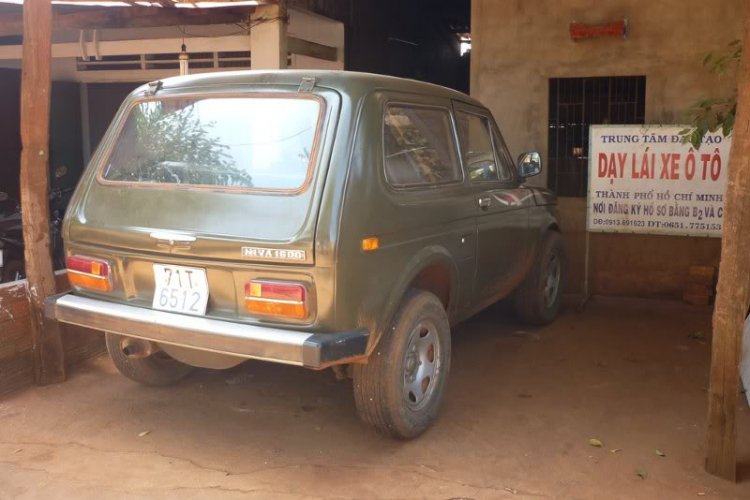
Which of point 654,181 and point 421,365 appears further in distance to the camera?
point 654,181

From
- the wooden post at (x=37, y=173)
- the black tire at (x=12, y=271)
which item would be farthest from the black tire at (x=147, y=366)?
the black tire at (x=12, y=271)

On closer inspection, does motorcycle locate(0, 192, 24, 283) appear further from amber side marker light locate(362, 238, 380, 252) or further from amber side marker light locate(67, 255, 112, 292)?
amber side marker light locate(362, 238, 380, 252)

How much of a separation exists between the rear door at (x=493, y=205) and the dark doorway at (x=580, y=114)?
7.32 feet

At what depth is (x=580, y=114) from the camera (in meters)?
Result: 8.00

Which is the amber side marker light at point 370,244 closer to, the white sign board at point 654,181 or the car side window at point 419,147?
the car side window at point 419,147

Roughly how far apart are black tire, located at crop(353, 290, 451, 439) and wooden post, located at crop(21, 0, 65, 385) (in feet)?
7.66

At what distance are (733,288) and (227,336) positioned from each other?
2439mm

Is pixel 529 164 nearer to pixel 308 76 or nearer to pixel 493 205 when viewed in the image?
pixel 493 205

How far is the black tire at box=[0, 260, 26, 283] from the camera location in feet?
22.0

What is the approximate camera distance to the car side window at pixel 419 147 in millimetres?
4160

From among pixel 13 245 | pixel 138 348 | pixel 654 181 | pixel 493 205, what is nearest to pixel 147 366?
pixel 138 348

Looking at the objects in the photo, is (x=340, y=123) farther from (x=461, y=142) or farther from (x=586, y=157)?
(x=586, y=157)

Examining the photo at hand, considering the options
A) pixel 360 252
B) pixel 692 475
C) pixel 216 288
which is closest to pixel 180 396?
pixel 216 288

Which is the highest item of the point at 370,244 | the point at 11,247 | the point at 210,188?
the point at 210,188
